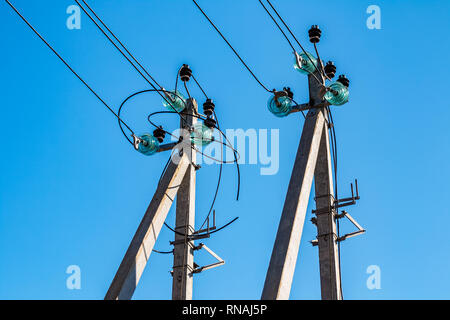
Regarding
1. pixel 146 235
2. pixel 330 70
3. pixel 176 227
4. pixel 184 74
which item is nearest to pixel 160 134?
pixel 184 74

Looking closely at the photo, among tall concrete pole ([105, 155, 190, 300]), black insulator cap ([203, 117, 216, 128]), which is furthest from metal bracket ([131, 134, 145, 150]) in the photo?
black insulator cap ([203, 117, 216, 128])

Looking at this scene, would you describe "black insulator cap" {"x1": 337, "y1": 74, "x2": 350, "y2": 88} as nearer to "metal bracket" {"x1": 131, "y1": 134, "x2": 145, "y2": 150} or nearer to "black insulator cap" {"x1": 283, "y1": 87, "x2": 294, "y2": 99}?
"black insulator cap" {"x1": 283, "y1": 87, "x2": 294, "y2": 99}

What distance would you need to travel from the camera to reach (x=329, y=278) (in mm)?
11219

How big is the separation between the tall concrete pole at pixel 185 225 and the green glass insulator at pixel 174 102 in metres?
0.13

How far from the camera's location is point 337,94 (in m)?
12.0

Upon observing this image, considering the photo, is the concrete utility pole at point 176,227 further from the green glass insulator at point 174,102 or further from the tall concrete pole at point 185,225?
the green glass insulator at point 174,102

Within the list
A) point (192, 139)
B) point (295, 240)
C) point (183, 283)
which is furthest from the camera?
point (192, 139)

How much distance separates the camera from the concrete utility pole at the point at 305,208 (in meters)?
9.36

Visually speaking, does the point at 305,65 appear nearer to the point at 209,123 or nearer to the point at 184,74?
the point at 209,123

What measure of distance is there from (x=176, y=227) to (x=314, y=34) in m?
4.20
